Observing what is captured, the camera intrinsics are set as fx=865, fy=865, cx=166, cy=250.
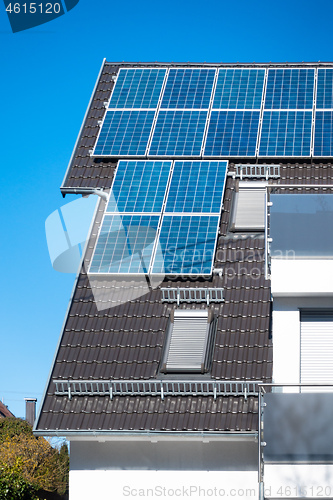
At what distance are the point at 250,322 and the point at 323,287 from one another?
196cm

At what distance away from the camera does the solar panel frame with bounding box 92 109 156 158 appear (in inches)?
861

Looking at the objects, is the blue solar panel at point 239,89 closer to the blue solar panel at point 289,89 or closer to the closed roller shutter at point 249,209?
the blue solar panel at point 289,89

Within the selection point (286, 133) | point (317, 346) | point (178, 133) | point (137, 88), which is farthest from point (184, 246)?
point (137, 88)

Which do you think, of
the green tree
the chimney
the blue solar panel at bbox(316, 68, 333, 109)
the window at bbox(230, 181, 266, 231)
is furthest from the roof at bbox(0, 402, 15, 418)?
the window at bbox(230, 181, 266, 231)

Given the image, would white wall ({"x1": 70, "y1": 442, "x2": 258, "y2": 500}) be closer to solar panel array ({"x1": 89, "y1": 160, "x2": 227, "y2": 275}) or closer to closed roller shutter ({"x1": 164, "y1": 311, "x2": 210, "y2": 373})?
closed roller shutter ({"x1": 164, "y1": 311, "x2": 210, "y2": 373})

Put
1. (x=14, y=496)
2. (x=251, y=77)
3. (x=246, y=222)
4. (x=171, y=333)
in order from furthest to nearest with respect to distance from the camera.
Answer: (x=251, y=77) < (x=14, y=496) < (x=246, y=222) < (x=171, y=333)

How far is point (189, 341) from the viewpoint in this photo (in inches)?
681

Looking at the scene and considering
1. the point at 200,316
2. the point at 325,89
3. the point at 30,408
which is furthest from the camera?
the point at 30,408

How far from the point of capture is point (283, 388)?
15.2 m

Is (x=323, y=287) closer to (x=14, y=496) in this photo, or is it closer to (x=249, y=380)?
(x=249, y=380)

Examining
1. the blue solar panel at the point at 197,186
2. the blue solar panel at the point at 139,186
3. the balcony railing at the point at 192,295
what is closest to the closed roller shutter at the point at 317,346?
the balcony railing at the point at 192,295

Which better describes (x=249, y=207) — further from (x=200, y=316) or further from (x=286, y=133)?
(x=200, y=316)

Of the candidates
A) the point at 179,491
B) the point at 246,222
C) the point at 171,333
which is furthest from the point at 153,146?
the point at 179,491

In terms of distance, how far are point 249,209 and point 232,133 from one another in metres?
2.99
